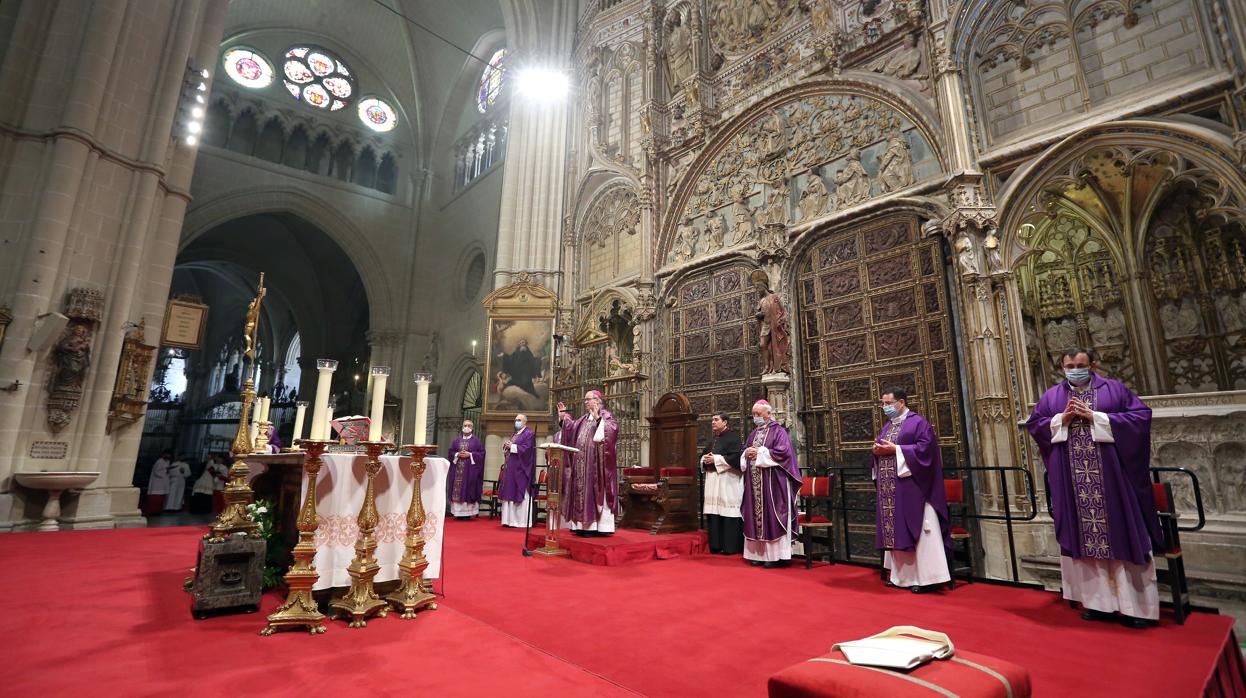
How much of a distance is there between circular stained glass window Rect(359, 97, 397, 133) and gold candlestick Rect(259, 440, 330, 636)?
2183cm

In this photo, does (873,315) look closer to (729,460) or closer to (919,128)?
(919,128)

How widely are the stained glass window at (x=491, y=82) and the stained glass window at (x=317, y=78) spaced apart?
5.39m

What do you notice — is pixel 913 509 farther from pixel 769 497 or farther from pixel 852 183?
pixel 852 183

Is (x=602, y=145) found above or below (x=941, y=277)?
above

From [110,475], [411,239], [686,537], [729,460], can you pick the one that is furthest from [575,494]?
[411,239]

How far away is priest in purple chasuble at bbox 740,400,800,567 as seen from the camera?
19.6 ft

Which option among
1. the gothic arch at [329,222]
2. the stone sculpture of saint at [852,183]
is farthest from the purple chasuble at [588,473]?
the gothic arch at [329,222]

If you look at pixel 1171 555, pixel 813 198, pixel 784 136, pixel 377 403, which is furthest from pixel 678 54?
pixel 1171 555

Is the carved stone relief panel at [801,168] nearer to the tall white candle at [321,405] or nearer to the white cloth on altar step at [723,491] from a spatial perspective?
the white cloth on altar step at [723,491]

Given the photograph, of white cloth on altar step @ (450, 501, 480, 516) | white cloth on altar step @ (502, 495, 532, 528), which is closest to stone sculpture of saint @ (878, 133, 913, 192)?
white cloth on altar step @ (502, 495, 532, 528)

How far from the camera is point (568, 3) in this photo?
15.4 meters

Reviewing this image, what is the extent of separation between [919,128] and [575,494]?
22.6ft

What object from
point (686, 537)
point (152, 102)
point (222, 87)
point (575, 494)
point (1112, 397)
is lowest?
point (686, 537)

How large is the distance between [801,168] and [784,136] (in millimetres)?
761
